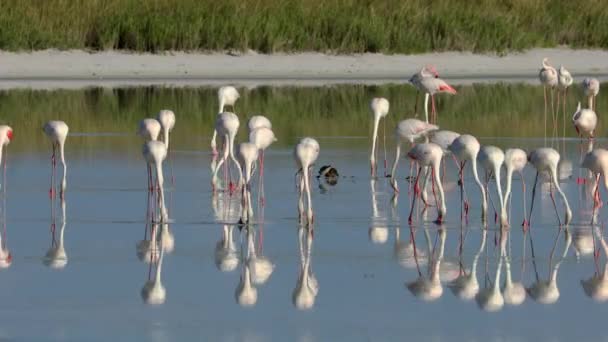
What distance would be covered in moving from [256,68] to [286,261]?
1599 cm

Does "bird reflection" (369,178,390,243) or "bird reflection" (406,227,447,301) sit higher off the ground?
"bird reflection" (369,178,390,243)

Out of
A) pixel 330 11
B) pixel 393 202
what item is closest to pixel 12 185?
pixel 393 202

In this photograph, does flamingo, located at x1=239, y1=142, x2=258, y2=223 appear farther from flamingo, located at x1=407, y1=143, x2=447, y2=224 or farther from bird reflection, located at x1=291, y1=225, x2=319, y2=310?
flamingo, located at x1=407, y1=143, x2=447, y2=224

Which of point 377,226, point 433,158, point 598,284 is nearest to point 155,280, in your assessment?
point 377,226

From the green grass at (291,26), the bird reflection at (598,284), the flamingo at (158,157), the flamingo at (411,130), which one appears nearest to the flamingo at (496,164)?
the bird reflection at (598,284)

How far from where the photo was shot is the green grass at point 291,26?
26109mm

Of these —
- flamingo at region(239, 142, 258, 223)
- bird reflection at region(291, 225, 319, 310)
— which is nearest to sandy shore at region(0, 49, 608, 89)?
flamingo at region(239, 142, 258, 223)

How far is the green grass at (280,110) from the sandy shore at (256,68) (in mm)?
1307

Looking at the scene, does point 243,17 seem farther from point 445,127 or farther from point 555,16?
point 445,127

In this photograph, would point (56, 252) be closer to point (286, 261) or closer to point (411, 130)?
point (286, 261)

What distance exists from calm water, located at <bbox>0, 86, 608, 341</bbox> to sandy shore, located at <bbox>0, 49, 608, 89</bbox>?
9394 mm

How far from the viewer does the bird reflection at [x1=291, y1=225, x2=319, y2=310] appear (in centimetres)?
835

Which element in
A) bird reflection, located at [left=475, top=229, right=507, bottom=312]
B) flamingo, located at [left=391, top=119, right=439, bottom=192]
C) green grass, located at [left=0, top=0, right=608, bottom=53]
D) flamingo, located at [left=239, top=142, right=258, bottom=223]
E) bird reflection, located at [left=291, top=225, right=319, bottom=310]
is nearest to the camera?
bird reflection, located at [left=475, top=229, right=507, bottom=312]

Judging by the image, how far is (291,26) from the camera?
26.8 meters
